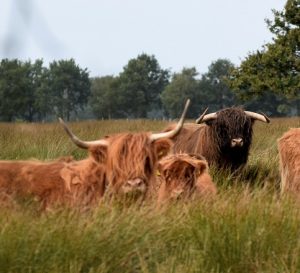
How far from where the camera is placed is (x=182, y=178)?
5.58 m

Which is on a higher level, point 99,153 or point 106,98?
point 106,98

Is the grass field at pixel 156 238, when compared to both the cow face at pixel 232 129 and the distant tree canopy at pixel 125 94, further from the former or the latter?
the distant tree canopy at pixel 125 94

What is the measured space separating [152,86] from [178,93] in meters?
3.30

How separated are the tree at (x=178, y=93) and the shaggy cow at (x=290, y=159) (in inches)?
2447

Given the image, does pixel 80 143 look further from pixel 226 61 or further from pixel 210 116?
pixel 226 61

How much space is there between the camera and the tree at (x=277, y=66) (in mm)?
25219

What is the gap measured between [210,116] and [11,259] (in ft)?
18.0

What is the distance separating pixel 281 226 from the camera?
12.4 feet

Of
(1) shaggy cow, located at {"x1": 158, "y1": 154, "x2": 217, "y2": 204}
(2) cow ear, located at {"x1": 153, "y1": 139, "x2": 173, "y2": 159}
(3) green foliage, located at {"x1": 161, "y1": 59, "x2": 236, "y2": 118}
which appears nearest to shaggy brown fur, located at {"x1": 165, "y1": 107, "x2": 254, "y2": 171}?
(1) shaggy cow, located at {"x1": 158, "y1": 154, "x2": 217, "y2": 204}

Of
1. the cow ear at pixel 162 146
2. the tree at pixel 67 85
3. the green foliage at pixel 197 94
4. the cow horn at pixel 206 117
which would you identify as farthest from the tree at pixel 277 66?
the green foliage at pixel 197 94

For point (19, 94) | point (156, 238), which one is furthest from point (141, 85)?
point (156, 238)

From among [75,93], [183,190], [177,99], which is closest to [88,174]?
[183,190]

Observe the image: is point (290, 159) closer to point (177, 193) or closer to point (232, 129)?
point (232, 129)

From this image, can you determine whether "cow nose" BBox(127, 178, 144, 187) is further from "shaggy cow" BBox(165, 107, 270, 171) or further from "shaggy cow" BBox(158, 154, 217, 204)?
"shaggy cow" BBox(165, 107, 270, 171)
